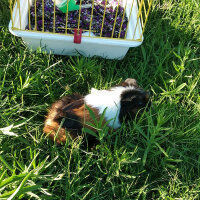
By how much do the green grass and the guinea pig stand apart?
0.29 ft

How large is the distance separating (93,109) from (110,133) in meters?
0.26

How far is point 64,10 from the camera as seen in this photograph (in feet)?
10.0

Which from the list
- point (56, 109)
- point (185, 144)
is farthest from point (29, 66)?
point (185, 144)

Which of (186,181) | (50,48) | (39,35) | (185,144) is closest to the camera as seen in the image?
(186,181)

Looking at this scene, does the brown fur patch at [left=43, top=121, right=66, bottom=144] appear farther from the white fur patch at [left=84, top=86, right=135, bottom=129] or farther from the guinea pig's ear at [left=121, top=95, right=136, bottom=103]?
the guinea pig's ear at [left=121, top=95, right=136, bottom=103]

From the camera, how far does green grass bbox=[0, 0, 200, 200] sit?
6.44 feet

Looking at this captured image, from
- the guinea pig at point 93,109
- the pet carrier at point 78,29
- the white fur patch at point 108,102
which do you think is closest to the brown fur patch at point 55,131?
the guinea pig at point 93,109

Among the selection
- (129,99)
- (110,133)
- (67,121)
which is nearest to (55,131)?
(67,121)

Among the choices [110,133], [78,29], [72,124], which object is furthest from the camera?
[78,29]

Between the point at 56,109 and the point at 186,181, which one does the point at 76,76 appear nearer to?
the point at 56,109

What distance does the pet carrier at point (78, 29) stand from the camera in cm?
264

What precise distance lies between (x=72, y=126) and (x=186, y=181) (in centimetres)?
95

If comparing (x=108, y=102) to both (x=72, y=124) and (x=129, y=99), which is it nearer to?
(x=129, y=99)

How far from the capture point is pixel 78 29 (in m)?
2.67
